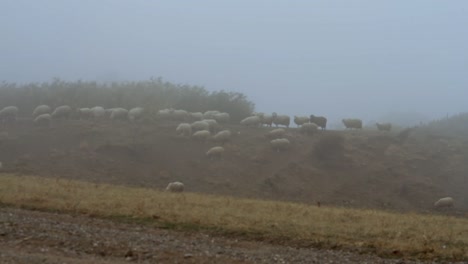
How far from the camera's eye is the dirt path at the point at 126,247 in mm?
10094

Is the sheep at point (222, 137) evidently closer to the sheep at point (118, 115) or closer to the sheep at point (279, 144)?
the sheep at point (279, 144)

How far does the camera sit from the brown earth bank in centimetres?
2583

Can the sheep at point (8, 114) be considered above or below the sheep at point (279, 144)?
above

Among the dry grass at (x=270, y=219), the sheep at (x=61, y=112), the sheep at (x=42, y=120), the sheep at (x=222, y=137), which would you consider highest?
the sheep at (x=61, y=112)

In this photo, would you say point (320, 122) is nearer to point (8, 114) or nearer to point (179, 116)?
point (179, 116)

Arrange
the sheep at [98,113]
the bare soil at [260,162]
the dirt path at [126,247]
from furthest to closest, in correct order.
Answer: the sheep at [98,113], the bare soil at [260,162], the dirt path at [126,247]

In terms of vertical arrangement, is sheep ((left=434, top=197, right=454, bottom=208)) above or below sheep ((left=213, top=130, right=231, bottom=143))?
below

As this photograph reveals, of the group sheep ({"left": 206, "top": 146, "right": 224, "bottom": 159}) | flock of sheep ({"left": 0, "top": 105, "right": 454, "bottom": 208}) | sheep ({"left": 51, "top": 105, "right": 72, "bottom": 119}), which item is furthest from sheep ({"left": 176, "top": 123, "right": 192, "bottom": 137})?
sheep ({"left": 51, "top": 105, "right": 72, "bottom": 119})

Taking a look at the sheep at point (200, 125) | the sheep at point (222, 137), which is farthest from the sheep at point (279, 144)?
the sheep at point (200, 125)

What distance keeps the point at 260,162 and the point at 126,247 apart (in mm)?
18490

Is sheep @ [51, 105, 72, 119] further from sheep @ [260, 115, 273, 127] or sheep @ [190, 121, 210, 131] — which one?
sheep @ [260, 115, 273, 127]

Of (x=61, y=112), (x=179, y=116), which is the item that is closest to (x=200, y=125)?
(x=179, y=116)

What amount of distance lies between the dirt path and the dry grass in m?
0.88

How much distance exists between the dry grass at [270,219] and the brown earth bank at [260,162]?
6.57m
